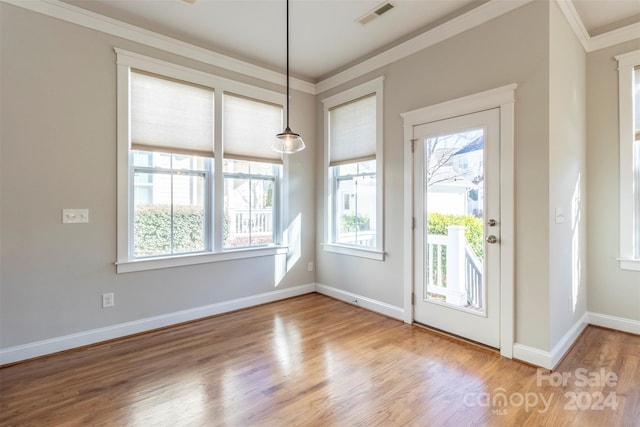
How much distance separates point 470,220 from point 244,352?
2408 millimetres

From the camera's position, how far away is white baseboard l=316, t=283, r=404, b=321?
357cm

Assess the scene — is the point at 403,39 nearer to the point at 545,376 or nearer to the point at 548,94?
the point at 548,94

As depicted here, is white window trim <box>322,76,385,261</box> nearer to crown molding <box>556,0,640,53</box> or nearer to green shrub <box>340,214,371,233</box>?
green shrub <box>340,214,371,233</box>

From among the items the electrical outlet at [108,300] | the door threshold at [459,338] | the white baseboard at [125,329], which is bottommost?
the door threshold at [459,338]

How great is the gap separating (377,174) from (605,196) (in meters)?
2.36

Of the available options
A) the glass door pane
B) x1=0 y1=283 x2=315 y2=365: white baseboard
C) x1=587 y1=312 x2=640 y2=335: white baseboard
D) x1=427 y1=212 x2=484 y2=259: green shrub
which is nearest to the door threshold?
the glass door pane

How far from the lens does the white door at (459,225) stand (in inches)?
108

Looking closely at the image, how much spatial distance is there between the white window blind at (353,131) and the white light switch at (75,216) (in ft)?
9.37

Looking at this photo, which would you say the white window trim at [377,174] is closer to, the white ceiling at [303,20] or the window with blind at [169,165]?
the white ceiling at [303,20]

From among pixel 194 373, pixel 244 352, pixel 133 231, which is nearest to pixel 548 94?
pixel 244 352

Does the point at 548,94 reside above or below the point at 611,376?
above

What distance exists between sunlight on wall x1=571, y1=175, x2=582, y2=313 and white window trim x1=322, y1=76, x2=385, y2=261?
1.82 metres

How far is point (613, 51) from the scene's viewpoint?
313 centimetres

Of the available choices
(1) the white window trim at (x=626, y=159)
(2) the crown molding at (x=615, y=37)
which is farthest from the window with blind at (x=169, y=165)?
(1) the white window trim at (x=626, y=159)
